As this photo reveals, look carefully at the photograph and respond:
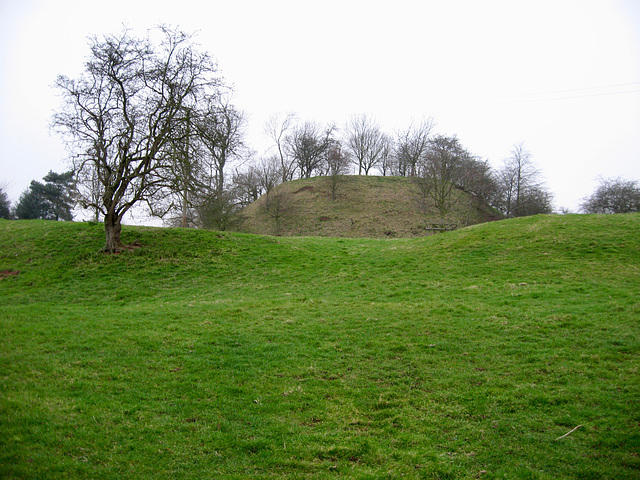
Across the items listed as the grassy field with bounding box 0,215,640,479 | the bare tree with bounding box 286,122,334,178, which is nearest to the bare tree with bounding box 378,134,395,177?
the bare tree with bounding box 286,122,334,178

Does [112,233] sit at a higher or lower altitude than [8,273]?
higher

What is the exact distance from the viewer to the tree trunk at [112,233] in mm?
Answer: 22438

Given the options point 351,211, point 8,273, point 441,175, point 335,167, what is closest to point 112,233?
point 8,273

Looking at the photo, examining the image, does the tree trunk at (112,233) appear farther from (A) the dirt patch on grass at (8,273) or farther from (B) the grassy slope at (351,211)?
(B) the grassy slope at (351,211)

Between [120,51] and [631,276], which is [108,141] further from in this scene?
[631,276]

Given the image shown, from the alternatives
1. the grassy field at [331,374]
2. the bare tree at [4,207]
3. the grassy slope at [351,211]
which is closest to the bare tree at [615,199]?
the grassy slope at [351,211]

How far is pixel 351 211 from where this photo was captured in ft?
177

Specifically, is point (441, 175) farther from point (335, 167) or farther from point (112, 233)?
point (112, 233)

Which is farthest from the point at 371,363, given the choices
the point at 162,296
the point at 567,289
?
the point at 162,296

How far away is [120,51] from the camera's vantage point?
22.0 meters

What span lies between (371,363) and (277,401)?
9.63 feet

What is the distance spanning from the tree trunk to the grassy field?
3.08 m

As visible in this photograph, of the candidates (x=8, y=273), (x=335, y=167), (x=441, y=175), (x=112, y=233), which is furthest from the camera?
(x=335, y=167)

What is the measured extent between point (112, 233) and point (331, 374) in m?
19.5
